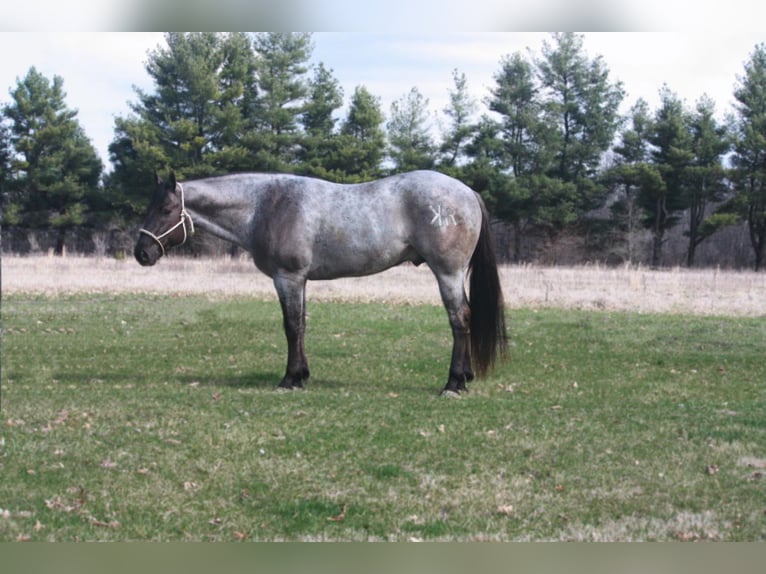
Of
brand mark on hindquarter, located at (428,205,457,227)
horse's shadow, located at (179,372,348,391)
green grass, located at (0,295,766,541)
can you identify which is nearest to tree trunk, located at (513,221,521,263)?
green grass, located at (0,295,766,541)

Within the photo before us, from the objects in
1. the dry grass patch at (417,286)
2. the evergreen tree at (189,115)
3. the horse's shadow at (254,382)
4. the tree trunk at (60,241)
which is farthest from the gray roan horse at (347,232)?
the tree trunk at (60,241)

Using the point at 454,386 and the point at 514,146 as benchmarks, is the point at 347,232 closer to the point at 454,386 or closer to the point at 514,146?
the point at 454,386

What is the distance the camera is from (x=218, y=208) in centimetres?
968

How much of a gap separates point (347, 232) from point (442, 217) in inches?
43.4

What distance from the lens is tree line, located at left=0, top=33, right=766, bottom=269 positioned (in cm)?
3591

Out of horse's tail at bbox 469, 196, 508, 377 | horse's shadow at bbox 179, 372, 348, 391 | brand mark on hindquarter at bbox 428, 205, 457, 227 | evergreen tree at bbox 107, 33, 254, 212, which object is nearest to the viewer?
brand mark on hindquarter at bbox 428, 205, 457, 227

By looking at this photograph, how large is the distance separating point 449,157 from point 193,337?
2584cm

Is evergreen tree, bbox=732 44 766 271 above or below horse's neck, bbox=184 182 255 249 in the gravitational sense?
above

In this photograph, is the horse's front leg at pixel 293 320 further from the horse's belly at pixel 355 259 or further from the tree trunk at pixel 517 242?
the tree trunk at pixel 517 242

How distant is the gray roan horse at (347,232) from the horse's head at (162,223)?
0.5 inches

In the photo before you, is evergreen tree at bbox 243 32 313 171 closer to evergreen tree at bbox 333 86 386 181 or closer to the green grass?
evergreen tree at bbox 333 86 386 181

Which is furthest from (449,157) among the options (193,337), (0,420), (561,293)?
(0,420)

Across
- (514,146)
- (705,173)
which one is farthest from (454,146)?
(705,173)

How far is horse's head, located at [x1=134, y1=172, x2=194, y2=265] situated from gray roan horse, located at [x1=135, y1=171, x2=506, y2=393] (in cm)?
1
